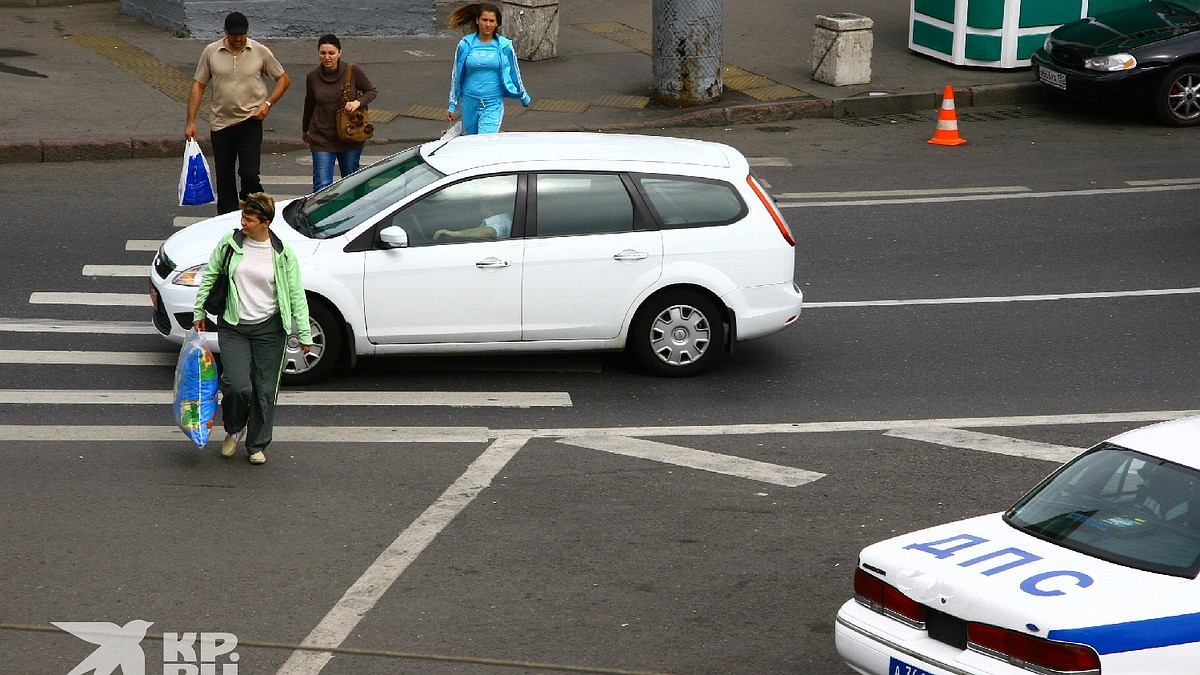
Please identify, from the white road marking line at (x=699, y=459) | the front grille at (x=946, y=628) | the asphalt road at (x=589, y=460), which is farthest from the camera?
the white road marking line at (x=699, y=459)

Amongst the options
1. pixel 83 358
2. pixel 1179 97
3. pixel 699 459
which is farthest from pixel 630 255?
pixel 1179 97

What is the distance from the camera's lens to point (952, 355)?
1107cm

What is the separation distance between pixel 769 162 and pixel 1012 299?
4.80 meters

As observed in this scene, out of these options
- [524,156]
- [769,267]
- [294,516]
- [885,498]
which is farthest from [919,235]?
[294,516]

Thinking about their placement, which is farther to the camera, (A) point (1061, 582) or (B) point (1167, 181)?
(B) point (1167, 181)

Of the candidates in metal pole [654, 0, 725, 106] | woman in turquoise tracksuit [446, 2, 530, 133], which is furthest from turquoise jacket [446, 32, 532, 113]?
metal pole [654, 0, 725, 106]

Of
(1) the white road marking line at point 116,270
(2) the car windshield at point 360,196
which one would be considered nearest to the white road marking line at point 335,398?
(2) the car windshield at point 360,196

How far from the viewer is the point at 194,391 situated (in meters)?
8.69

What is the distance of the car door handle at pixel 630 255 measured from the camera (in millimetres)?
10219

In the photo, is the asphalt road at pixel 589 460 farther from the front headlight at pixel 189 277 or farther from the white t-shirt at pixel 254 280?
the white t-shirt at pixel 254 280

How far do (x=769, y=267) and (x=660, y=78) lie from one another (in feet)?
28.0

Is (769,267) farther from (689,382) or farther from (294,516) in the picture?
(294,516)

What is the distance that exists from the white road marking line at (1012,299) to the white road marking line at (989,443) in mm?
2499

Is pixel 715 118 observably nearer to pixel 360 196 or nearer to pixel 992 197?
pixel 992 197
